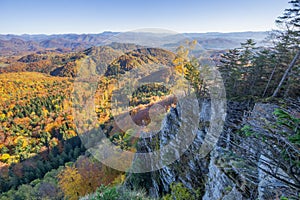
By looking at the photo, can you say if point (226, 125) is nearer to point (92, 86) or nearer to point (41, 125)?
point (92, 86)

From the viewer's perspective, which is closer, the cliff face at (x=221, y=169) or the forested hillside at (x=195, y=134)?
the forested hillside at (x=195, y=134)

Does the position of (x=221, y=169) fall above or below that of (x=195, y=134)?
above

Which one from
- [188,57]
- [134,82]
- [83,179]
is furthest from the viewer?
[134,82]

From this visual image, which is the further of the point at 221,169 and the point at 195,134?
the point at 195,134

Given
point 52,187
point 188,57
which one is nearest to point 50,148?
point 52,187

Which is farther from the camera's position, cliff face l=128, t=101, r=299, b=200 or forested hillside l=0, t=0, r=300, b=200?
cliff face l=128, t=101, r=299, b=200

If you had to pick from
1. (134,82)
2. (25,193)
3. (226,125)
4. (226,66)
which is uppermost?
(226,66)

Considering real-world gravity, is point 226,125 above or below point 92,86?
above

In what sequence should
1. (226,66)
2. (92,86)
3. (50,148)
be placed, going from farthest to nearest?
(92,86), (50,148), (226,66)
